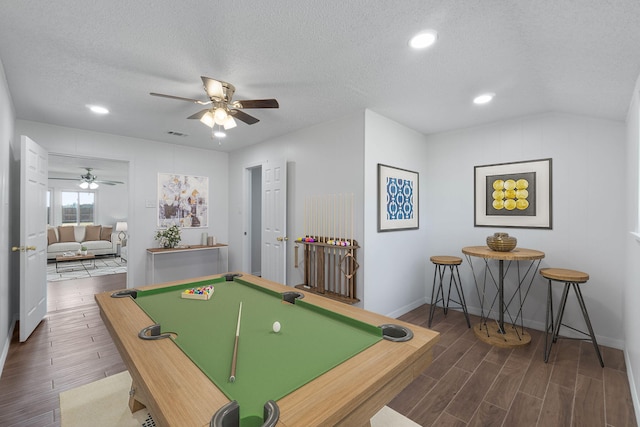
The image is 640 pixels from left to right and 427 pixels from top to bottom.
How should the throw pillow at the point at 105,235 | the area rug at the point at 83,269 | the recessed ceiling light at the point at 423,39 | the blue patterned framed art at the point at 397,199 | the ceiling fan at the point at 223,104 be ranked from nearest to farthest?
the recessed ceiling light at the point at 423,39
the ceiling fan at the point at 223,104
the blue patterned framed art at the point at 397,199
the area rug at the point at 83,269
the throw pillow at the point at 105,235

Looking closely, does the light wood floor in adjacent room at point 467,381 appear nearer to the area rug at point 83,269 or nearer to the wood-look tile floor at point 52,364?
the wood-look tile floor at point 52,364

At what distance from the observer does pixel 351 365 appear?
103 centimetres

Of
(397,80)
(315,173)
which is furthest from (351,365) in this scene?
(315,173)

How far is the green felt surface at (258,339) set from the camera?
93cm

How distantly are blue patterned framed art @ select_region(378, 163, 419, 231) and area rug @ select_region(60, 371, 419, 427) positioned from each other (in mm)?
1903

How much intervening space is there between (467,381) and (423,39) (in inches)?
98.5

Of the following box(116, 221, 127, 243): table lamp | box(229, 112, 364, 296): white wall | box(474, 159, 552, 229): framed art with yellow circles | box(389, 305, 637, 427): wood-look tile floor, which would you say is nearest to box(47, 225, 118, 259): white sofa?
box(116, 221, 127, 243): table lamp

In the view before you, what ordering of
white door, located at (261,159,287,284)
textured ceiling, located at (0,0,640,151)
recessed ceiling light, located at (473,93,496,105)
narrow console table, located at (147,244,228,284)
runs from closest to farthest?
textured ceiling, located at (0,0,640,151), recessed ceiling light, located at (473,93,496,105), white door, located at (261,159,287,284), narrow console table, located at (147,244,228,284)

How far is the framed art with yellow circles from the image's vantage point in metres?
3.14

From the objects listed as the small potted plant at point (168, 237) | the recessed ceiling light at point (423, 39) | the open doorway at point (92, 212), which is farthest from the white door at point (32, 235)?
the recessed ceiling light at point (423, 39)

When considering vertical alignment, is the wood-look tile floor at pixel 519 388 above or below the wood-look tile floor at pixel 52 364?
above

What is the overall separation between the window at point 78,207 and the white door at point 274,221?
7.63 m

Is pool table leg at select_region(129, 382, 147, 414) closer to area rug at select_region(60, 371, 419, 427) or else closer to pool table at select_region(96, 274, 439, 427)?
area rug at select_region(60, 371, 419, 427)

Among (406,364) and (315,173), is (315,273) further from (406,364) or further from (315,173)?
(406,364)
